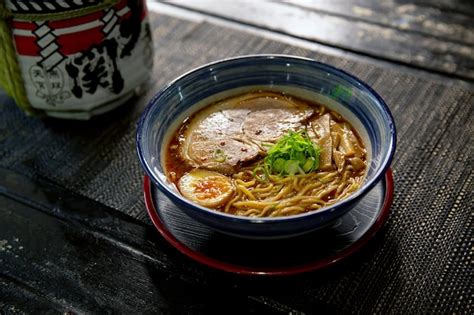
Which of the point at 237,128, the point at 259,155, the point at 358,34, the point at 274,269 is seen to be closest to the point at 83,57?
the point at 237,128

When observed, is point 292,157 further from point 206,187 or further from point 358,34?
point 358,34

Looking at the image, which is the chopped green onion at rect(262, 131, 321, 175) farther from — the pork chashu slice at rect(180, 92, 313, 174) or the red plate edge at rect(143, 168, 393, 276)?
the red plate edge at rect(143, 168, 393, 276)

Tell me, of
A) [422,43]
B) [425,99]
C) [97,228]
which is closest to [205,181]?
[97,228]

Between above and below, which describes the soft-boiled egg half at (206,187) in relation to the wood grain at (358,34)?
above

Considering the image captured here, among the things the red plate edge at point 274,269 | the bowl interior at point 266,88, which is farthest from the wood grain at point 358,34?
the red plate edge at point 274,269

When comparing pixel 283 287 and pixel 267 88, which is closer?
pixel 283 287

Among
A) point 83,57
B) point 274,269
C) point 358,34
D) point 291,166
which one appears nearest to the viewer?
point 274,269

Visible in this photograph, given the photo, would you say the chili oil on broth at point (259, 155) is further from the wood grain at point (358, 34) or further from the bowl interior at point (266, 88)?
the wood grain at point (358, 34)
